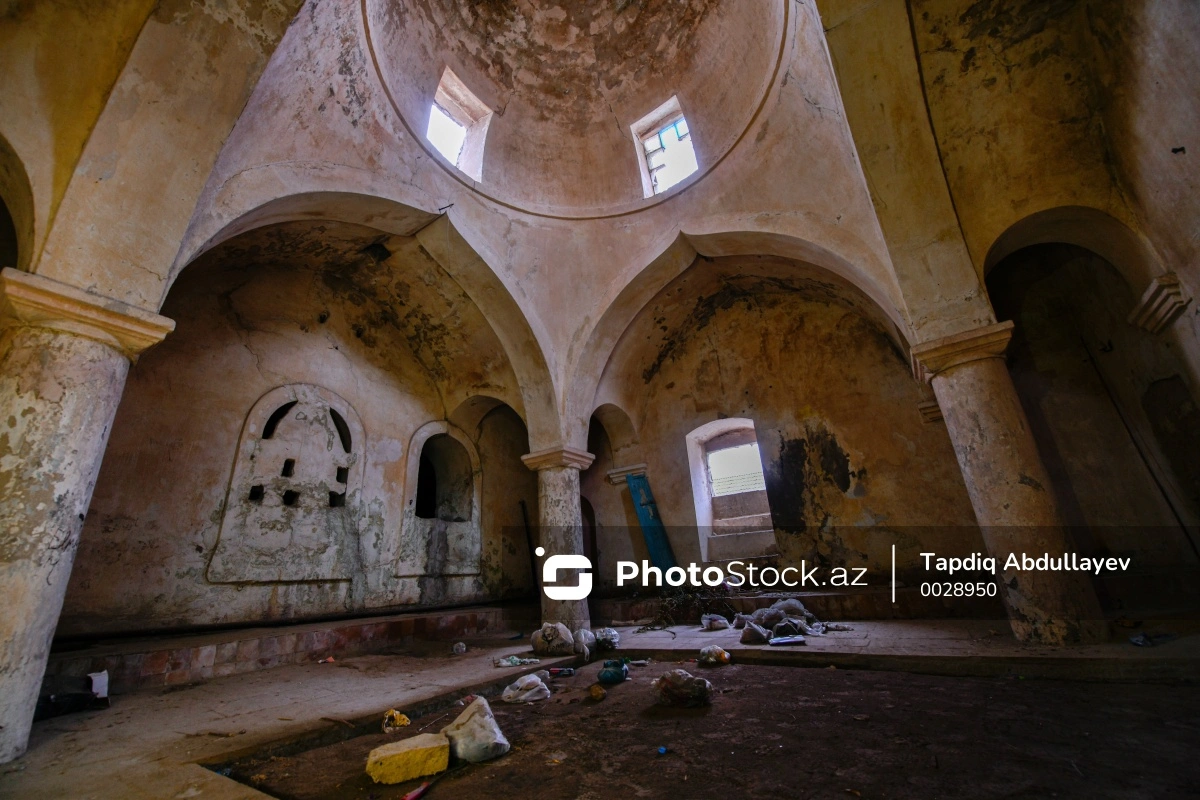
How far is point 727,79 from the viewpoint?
632 centimetres

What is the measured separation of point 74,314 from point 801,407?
7.44 metres

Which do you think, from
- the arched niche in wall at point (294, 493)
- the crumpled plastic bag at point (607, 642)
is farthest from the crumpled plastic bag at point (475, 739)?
the arched niche in wall at point (294, 493)

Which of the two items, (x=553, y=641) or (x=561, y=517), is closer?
(x=553, y=641)

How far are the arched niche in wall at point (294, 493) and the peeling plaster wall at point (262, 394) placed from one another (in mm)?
115

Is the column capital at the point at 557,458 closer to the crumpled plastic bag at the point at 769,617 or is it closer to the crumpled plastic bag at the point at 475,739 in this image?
the crumpled plastic bag at the point at 769,617

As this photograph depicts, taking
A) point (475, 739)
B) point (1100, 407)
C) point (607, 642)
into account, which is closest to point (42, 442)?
point (475, 739)

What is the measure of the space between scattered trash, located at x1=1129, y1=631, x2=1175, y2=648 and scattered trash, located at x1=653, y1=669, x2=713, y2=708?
2800 millimetres

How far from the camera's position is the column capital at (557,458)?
6241 mm

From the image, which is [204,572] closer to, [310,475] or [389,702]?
[310,475]

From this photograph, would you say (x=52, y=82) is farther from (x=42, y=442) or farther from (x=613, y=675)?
(x=613, y=675)

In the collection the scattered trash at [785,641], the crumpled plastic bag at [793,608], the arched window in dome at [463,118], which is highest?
the arched window in dome at [463,118]

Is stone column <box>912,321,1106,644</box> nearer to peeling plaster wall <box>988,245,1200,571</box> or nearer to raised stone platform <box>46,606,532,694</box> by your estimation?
peeling plaster wall <box>988,245,1200,571</box>

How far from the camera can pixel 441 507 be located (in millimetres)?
7883

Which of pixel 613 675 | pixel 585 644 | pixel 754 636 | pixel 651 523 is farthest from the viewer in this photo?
pixel 651 523
